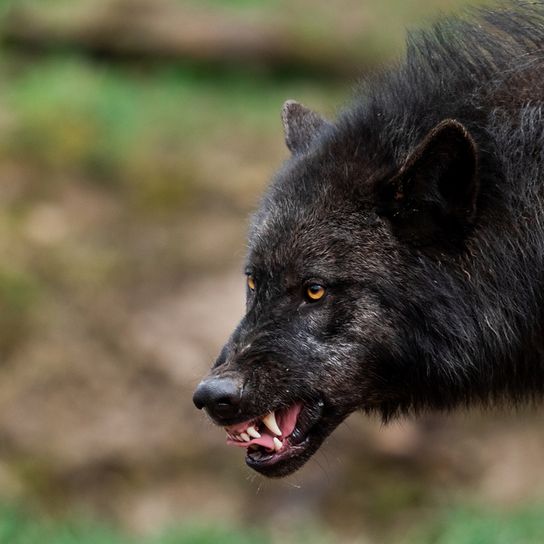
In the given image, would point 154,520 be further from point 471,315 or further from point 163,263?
point 471,315

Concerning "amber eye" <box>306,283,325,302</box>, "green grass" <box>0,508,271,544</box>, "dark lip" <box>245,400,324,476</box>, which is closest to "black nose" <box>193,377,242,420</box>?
"dark lip" <box>245,400,324,476</box>

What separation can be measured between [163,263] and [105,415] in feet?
4.95

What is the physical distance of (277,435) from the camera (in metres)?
4.71

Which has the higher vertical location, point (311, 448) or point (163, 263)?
point (311, 448)

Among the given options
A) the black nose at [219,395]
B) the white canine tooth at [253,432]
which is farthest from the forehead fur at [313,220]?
the white canine tooth at [253,432]

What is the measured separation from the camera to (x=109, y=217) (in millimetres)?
10555

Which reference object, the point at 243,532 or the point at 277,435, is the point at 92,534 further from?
the point at 277,435

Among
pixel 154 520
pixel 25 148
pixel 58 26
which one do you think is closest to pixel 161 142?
pixel 25 148

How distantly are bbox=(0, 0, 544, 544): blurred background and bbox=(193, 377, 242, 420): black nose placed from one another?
3784mm

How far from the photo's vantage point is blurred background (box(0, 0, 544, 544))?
30.9ft

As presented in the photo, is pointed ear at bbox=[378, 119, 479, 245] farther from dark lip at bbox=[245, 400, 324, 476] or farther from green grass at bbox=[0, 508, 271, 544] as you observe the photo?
green grass at bbox=[0, 508, 271, 544]

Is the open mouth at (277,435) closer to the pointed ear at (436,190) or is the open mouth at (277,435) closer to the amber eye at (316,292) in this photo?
the amber eye at (316,292)

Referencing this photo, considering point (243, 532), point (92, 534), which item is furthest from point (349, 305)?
→ point (92, 534)

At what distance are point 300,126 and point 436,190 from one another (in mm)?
1060
